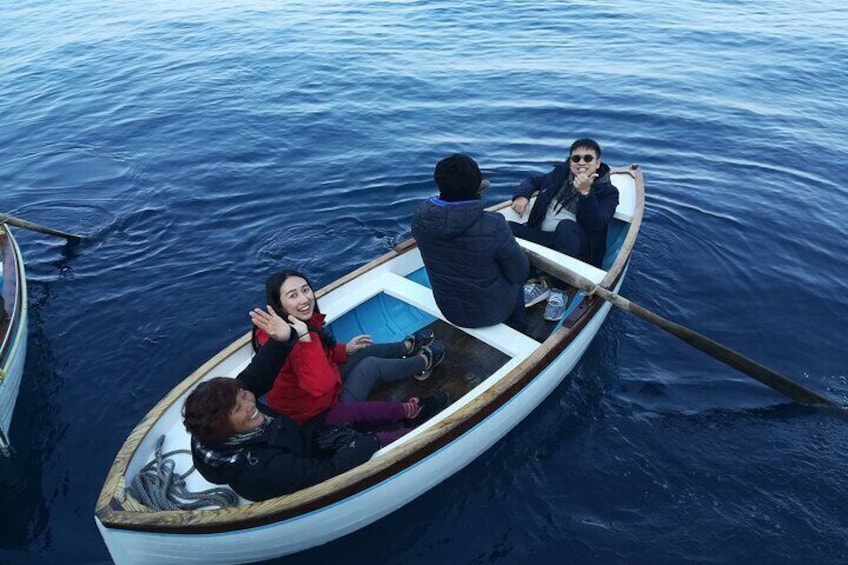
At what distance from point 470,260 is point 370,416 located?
166 centimetres

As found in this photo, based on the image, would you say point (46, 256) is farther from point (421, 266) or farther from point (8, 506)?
point (421, 266)

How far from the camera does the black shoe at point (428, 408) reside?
5.39 metres

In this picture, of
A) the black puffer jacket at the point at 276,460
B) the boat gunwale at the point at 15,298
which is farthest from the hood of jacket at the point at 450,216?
the boat gunwale at the point at 15,298

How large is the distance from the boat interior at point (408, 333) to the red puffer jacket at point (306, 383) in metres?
0.67

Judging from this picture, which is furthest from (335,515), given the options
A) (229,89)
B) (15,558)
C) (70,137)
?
(229,89)

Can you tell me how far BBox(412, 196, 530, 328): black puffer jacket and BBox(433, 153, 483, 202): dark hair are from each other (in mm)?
77

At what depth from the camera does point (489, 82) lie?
16.3 meters

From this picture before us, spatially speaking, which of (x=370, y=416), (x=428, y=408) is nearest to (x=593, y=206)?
(x=428, y=408)

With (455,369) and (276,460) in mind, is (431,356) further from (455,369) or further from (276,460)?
(276,460)

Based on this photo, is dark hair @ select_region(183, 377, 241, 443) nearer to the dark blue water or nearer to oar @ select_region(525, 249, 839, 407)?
the dark blue water

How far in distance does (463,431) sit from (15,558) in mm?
3963

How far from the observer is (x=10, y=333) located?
6480 mm

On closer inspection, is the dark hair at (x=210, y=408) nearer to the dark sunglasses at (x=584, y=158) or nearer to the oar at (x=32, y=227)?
the dark sunglasses at (x=584, y=158)

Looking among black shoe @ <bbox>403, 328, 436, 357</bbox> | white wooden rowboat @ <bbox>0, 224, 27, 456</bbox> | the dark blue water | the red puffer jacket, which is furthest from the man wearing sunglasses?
white wooden rowboat @ <bbox>0, 224, 27, 456</bbox>
